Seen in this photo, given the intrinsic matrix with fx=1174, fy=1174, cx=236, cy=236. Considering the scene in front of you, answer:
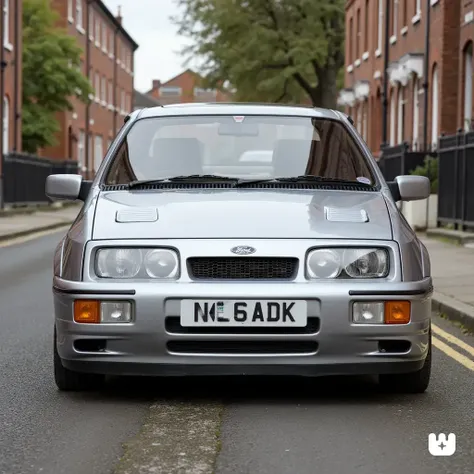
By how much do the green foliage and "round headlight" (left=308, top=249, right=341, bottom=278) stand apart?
18381mm

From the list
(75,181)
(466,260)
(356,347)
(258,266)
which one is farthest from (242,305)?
(466,260)

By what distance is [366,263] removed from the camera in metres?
5.91

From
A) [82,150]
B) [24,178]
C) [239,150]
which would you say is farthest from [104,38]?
[239,150]

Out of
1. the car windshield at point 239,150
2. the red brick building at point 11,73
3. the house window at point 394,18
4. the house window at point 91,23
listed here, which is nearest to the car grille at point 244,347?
the car windshield at point 239,150

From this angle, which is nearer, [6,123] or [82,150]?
[6,123]

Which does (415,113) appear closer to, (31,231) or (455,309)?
(31,231)

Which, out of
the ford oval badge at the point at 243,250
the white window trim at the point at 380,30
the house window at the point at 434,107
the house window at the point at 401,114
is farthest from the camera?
the white window trim at the point at 380,30

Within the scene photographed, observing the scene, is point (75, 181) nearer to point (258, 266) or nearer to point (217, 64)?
point (258, 266)

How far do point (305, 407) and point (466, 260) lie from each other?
399 inches

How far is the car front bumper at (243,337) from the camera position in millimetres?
5719

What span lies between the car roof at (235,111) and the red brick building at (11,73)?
1247 inches

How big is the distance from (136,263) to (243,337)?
67 centimetres

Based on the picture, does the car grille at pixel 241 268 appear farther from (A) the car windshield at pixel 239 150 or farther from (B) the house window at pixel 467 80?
(B) the house window at pixel 467 80

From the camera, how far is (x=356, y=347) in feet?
19.0
